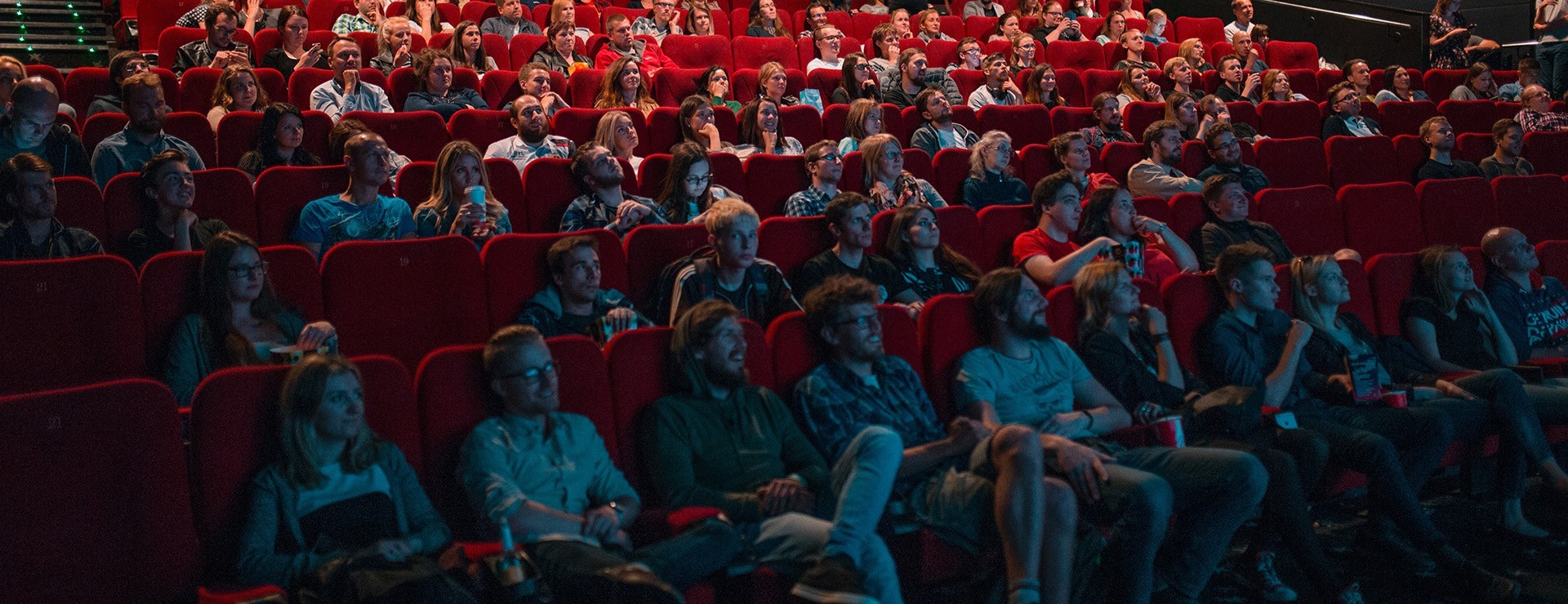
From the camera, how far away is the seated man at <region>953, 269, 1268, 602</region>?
1.39m

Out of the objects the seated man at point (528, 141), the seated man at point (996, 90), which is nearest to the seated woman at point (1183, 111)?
the seated man at point (996, 90)

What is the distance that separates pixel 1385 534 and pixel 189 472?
1509mm

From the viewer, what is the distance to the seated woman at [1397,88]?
12.9 ft

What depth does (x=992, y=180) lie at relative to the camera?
255 cm

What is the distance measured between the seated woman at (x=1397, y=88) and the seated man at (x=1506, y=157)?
79 cm

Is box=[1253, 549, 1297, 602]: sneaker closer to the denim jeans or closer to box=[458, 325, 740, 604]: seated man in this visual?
the denim jeans

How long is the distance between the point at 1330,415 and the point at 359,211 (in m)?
1.53

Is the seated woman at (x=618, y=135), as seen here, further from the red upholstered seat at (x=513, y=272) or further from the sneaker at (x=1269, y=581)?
the sneaker at (x=1269, y=581)

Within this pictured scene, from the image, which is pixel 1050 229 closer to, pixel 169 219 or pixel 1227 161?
pixel 1227 161

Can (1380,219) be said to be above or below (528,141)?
below

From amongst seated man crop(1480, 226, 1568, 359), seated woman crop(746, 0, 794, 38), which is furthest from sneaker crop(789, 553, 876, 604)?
seated woman crop(746, 0, 794, 38)

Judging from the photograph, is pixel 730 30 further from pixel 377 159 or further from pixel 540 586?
pixel 540 586

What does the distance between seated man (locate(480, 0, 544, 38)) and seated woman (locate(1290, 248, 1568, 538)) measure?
2.36m

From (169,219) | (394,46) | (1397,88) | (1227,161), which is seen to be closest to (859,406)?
(169,219)
